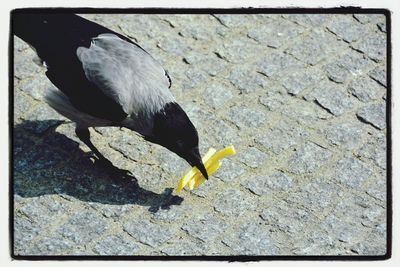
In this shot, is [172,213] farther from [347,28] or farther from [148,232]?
[347,28]

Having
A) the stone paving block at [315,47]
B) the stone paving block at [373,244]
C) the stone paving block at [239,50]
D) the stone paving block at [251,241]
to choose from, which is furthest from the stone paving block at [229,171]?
the stone paving block at [315,47]

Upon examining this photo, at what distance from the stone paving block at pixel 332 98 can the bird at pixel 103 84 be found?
1.74 metres

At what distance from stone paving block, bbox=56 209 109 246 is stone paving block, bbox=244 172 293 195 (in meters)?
1.31

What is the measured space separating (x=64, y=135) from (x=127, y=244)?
1.49m

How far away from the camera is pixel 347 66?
8.62 meters

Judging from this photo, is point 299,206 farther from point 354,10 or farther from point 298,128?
point 354,10

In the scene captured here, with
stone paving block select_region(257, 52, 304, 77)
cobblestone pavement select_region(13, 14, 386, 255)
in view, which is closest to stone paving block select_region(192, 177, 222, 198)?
cobblestone pavement select_region(13, 14, 386, 255)

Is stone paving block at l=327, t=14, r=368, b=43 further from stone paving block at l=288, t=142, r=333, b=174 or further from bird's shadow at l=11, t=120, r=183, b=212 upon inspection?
bird's shadow at l=11, t=120, r=183, b=212

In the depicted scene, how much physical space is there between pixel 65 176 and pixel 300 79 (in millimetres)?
2615

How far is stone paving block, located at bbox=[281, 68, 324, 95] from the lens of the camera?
834 cm

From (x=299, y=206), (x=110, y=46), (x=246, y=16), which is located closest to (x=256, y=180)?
(x=299, y=206)

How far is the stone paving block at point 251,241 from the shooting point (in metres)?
6.69

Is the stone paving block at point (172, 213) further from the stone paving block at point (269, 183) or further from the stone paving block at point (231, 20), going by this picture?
the stone paving block at point (231, 20)

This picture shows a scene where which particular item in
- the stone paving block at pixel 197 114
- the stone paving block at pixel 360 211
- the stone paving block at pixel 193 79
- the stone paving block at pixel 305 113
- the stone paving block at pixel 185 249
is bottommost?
the stone paving block at pixel 185 249
